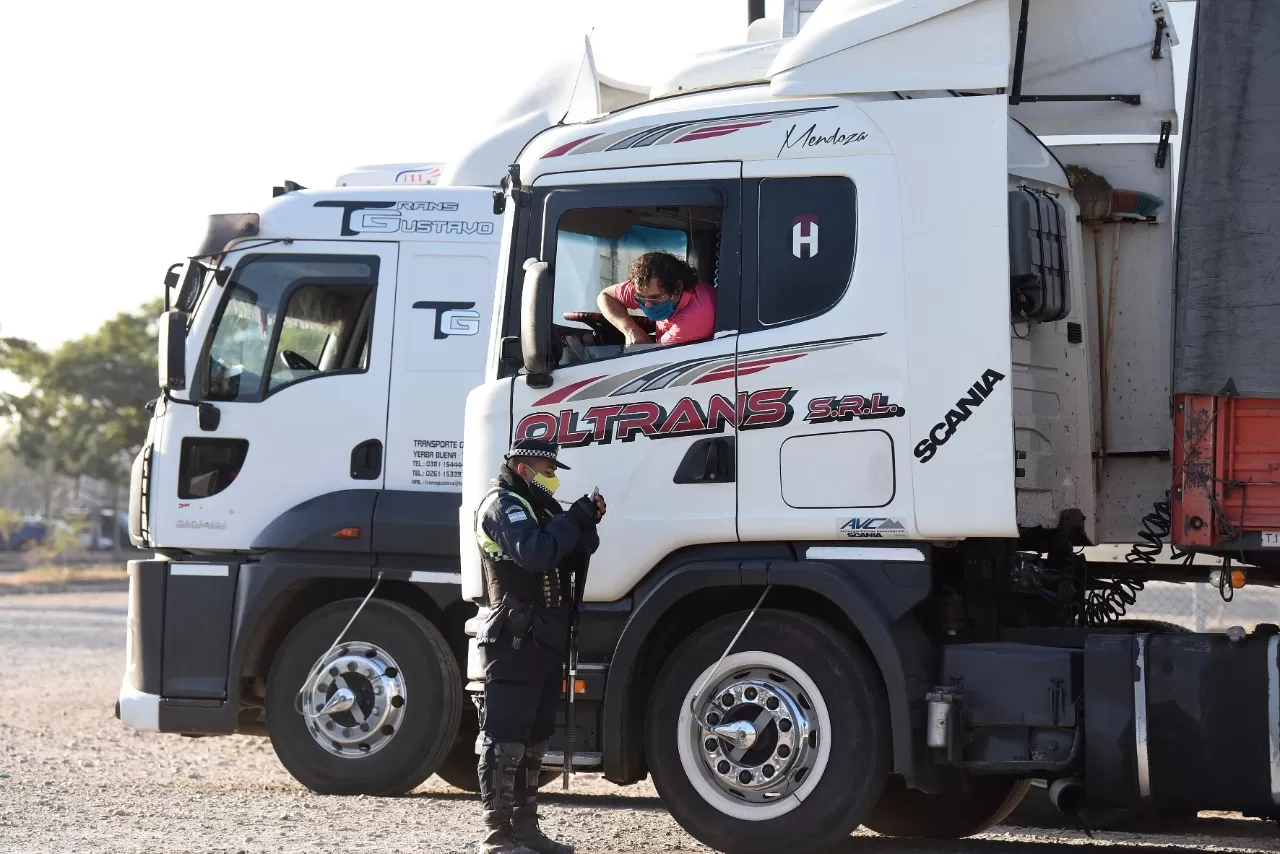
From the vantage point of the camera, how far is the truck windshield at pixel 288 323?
9.66 meters

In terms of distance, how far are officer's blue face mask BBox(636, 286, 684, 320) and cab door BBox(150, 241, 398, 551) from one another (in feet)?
8.99

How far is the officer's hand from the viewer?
6734mm

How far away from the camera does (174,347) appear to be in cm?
928

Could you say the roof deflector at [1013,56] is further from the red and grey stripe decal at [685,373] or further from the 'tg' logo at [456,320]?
the 'tg' logo at [456,320]

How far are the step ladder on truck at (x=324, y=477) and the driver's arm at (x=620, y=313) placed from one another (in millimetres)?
2137

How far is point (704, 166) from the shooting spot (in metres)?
7.14

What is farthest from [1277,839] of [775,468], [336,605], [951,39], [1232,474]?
[336,605]

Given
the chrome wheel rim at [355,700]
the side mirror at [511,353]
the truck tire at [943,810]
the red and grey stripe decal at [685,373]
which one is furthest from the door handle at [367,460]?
the truck tire at [943,810]

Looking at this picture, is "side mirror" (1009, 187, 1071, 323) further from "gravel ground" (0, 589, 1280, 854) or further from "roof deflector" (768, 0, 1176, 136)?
"gravel ground" (0, 589, 1280, 854)

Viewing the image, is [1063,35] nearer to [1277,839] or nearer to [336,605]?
[1277,839]

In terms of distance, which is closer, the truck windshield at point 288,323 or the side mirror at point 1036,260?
the side mirror at point 1036,260

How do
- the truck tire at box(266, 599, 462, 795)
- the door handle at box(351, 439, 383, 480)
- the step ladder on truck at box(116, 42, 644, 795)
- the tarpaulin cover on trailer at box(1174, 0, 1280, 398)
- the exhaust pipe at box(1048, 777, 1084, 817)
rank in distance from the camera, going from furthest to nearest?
1. the door handle at box(351, 439, 383, 480)
2. the step ladder on truck at box(116, 42, 644, 795)
3. the truck tire at box(266, 599, 462, 795)
4. the exhaust pipe at box(1048, 777, 1084, 817)
5. the tarpaulin cover on trailer at box(1174, 0, 1280, 398)

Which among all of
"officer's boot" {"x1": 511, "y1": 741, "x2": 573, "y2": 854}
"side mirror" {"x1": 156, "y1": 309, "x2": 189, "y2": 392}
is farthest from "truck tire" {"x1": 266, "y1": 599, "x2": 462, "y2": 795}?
"officer's boot" {"x1": 511, "y1": 741, "x2": 573, "y2": 854}

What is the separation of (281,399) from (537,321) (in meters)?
2.99
